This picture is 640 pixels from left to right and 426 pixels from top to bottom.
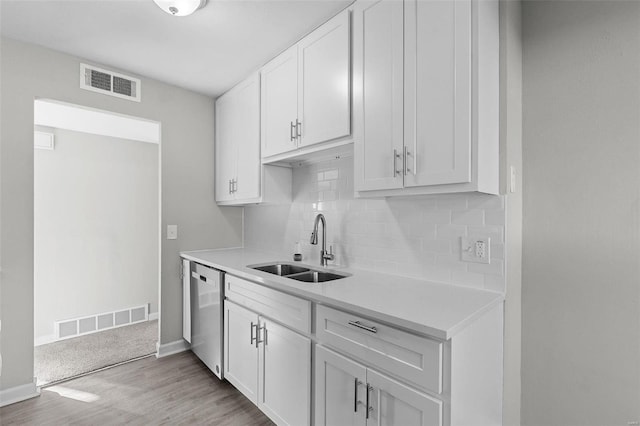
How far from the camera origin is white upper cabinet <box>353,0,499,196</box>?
1.31m

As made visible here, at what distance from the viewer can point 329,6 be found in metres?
1.81

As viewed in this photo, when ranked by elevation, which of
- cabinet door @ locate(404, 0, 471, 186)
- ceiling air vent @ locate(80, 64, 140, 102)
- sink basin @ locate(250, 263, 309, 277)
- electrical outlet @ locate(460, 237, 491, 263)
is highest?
ceiling air vent @ locate(80, 64, 140, 102)

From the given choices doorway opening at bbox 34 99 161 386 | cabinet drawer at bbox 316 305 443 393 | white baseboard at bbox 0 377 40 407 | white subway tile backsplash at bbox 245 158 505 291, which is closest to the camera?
cabinet drawer at bbox 316 305 443 393

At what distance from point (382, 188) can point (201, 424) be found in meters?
1.75

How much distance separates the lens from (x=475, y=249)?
1.58 metres

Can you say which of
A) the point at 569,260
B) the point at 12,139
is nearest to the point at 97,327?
the point at 12,139

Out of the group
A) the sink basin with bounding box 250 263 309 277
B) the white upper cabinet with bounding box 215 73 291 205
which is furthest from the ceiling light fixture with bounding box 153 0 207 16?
the sink basin with bounding box 250 263 309 277

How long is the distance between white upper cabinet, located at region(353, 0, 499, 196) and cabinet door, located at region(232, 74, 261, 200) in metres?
1.08

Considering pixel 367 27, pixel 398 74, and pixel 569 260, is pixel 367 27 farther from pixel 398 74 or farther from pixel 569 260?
pixel 569 260

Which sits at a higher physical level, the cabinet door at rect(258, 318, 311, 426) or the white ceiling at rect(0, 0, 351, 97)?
the white ceiling at rect(0, 0, 351, 97)

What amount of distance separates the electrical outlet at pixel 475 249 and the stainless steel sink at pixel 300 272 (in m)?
0.71

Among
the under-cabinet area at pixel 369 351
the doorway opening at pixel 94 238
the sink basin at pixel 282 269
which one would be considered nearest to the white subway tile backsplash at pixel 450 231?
the under-cabinet area at pixel 369 351

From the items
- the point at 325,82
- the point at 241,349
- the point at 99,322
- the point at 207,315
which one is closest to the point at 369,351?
the point at 241,349

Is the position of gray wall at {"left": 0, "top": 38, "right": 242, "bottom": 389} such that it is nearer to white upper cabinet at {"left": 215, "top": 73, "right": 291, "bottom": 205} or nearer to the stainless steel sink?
white upper cabinet at {"left": 215, "top": 73, "right": 291, "bottom": 205}
